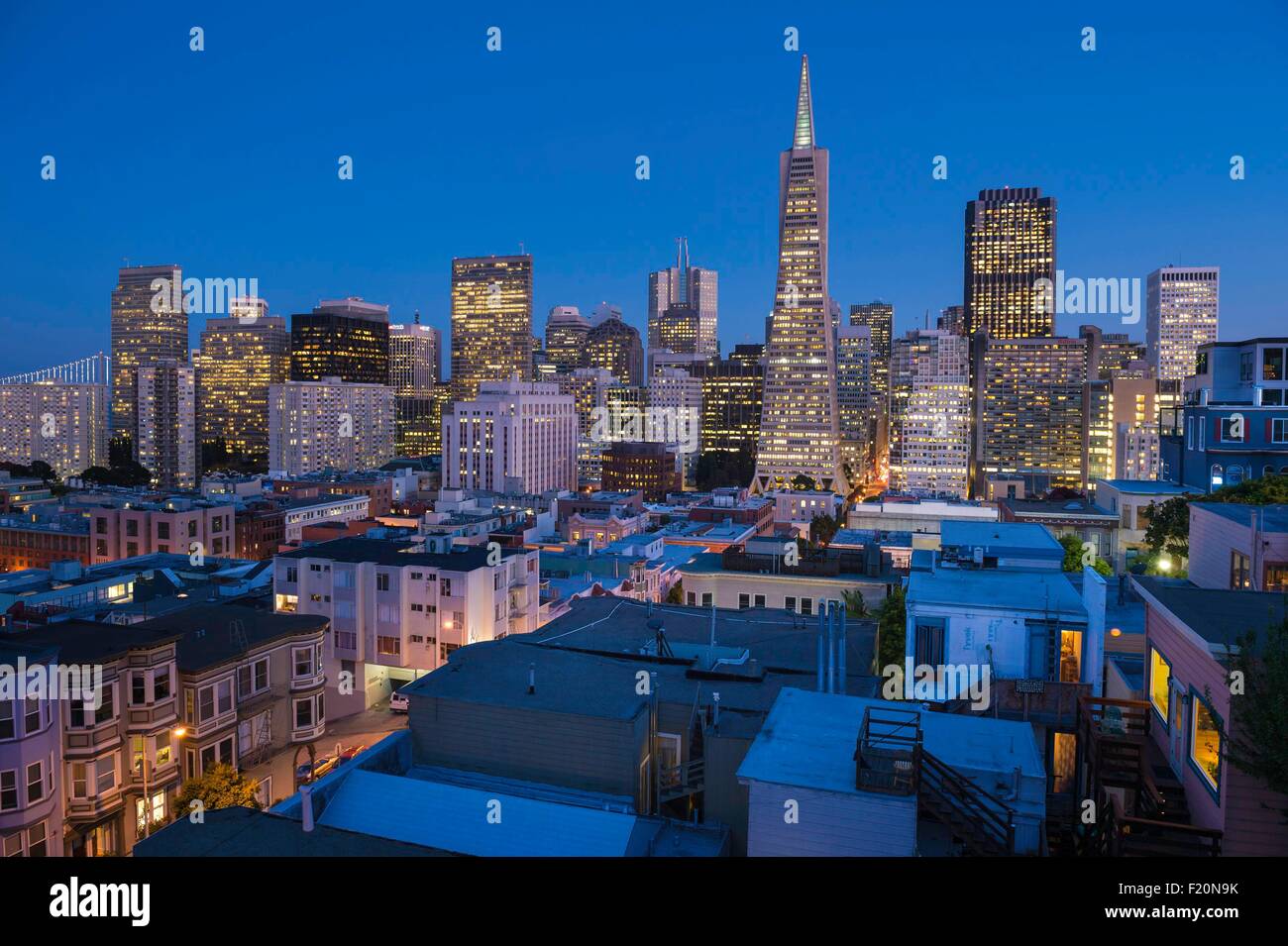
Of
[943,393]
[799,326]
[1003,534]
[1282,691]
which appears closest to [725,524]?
[1003,534]

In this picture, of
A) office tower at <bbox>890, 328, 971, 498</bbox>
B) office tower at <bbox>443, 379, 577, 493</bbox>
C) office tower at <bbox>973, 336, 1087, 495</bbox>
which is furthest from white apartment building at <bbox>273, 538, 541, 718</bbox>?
office tower at <bbox>973, 336, 1087, 495</bbox>

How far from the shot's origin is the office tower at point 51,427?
125188 mm

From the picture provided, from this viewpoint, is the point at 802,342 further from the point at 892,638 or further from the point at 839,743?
the point at 839,743

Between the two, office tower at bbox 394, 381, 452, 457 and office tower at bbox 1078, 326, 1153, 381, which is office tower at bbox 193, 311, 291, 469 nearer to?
office tower at bbox 394, 381, 452, 457

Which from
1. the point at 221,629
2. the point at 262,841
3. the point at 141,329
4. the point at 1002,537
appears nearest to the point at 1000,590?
the point at 1002,537

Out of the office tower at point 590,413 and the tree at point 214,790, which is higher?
the office tower at point 590,413

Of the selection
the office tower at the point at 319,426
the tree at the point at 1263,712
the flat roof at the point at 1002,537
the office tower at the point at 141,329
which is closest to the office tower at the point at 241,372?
the office tower at the point at 141,329

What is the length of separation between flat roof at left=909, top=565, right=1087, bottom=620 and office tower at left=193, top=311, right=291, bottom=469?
480ft

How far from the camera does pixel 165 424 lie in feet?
388

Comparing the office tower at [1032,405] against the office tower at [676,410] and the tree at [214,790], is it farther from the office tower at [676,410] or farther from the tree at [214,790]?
the tree at [214,790]

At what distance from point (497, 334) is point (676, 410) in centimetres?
6559

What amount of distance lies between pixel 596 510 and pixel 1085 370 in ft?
320

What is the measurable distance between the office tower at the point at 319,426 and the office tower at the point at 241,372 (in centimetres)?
2422
